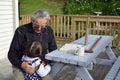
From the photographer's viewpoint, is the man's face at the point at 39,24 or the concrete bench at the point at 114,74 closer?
the man's face at the point at 39,24

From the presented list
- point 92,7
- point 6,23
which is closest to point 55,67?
point 6,23

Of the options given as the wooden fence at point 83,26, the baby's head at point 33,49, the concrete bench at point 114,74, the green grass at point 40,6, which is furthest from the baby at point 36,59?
the green grass at point 40,6

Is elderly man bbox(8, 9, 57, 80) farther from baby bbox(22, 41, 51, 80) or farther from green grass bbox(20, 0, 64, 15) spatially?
green grass bbox(20, 0, 64, 15)

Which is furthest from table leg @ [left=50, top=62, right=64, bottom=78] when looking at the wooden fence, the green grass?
the green grass

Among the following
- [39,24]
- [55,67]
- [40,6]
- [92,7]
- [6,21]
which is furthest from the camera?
[40,6]

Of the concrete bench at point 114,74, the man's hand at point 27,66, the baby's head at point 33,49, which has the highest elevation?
the baby's head at point 33,49

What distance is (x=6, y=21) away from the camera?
6.23 metres

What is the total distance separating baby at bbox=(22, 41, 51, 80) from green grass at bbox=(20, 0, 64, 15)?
39.1ft

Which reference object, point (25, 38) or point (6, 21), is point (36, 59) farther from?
point (6, 21)

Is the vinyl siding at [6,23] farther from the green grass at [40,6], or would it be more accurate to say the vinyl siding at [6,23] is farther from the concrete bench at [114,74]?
the green grass at [40,6]

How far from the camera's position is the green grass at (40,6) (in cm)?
1481

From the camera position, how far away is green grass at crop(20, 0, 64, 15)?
14807 millimetres

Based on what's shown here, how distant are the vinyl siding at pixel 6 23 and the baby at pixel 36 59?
3.35 metres

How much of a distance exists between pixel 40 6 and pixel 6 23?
9299 mm
